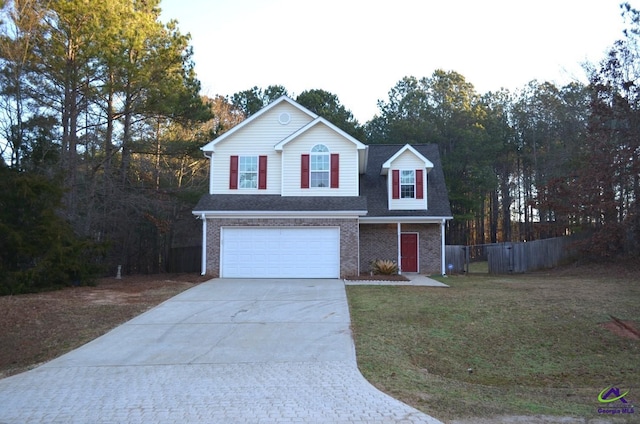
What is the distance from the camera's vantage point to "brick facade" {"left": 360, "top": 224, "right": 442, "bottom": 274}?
Result: 22.2 metres

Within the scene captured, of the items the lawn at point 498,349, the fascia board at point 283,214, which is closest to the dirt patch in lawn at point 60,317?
the fascia board at point 283,214

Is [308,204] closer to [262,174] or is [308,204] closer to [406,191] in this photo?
[262,174]

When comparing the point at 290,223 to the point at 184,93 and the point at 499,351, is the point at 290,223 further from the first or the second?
the point at 499,351

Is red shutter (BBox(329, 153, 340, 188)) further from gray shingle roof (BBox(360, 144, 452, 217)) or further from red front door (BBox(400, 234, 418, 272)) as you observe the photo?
red front door (BBox(400, 234, 418, 272))

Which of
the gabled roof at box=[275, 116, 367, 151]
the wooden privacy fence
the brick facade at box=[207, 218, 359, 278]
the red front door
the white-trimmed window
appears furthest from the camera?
the wooden privacy fence

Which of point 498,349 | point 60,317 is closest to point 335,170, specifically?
point 60,317

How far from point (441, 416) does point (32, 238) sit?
48.9 feet

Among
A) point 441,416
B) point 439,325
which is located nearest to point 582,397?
point 441,416

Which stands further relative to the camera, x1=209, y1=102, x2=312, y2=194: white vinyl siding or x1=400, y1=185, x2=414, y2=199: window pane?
x1=400, y1=185, x2=414, y2=199: window pane

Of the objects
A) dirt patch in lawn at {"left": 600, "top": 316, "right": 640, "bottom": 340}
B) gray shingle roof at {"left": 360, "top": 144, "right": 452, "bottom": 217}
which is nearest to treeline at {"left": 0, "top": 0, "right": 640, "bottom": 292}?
gray shingle roof at {"left": 360, "top": 144, "right": 452, "bottom": 217}

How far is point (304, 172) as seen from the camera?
20.8 metres

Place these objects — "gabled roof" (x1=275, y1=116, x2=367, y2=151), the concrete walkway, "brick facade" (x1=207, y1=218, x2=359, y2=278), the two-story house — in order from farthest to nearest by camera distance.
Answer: "gabled roof" (x1=275, y1=116, x2=367, y2=151) → the two-story house → "brick facade" (x1=207, y1=218, x2=359, y2=278) → the concrete walkway

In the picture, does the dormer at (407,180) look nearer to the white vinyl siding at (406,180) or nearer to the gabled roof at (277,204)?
the white vinyl siding at (406,180)

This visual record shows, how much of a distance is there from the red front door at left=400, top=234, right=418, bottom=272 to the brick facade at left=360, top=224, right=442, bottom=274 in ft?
0.60
